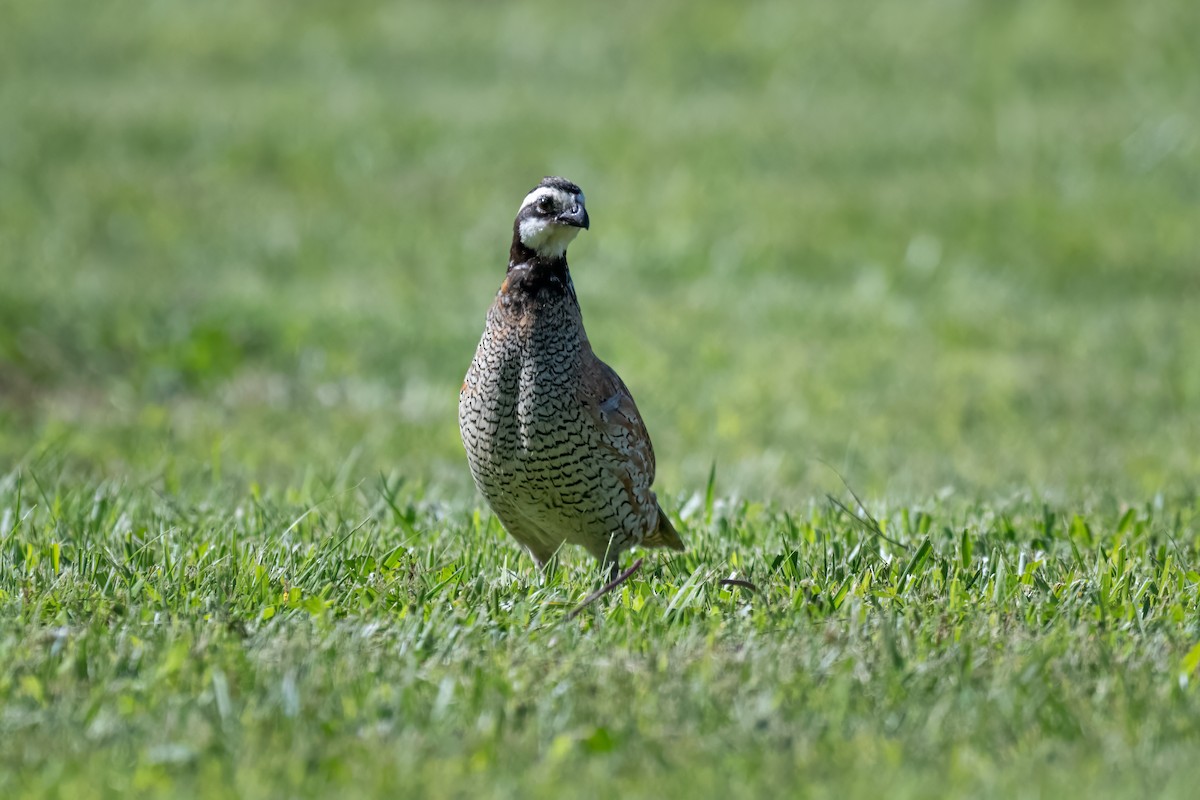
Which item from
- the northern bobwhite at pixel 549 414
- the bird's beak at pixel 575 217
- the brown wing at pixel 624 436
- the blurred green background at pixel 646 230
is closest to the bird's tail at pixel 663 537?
the brown wing at pixel 624 436

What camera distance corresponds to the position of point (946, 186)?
15508mm

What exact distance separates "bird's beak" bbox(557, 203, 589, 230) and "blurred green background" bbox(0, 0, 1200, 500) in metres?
2.02

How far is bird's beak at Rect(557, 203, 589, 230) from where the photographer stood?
16.6 ft

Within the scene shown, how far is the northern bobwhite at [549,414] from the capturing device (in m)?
5.11

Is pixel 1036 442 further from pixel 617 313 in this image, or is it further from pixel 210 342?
pixel 210 342

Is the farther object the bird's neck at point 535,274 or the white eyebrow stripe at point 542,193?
the bird's neck at point 535,274

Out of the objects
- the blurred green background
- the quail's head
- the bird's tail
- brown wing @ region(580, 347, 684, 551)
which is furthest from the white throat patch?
the blurred green background

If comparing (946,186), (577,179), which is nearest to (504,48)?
(577,179)

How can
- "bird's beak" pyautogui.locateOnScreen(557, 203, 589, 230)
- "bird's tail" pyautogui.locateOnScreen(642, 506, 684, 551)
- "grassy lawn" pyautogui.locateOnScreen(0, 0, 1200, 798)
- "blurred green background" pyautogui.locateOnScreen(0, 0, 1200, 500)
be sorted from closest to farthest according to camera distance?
1. "grassy lawn" pyautogui.locateOnScreen(0, 0, 1200, 798)
2. "bird's beak" pyautogui.locateOnScreen(557, 203, 589, 230)
3. "bird's tail" pyautogui.locateOnScreen(642, 506, 684, 551)
4. "blurred green background" pyautogui.locateOnScreen(0, 0, 1200, 500)

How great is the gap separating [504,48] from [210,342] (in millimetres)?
9864

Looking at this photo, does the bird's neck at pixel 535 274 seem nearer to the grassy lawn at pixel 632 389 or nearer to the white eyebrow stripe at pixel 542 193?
the white eyebrow stripe at pixel 542 193

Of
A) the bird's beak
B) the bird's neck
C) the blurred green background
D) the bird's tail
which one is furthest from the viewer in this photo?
the blurred green background

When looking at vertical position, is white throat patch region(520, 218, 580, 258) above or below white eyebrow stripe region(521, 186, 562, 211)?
below

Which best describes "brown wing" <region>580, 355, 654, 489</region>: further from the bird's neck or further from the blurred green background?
the blurred green background
